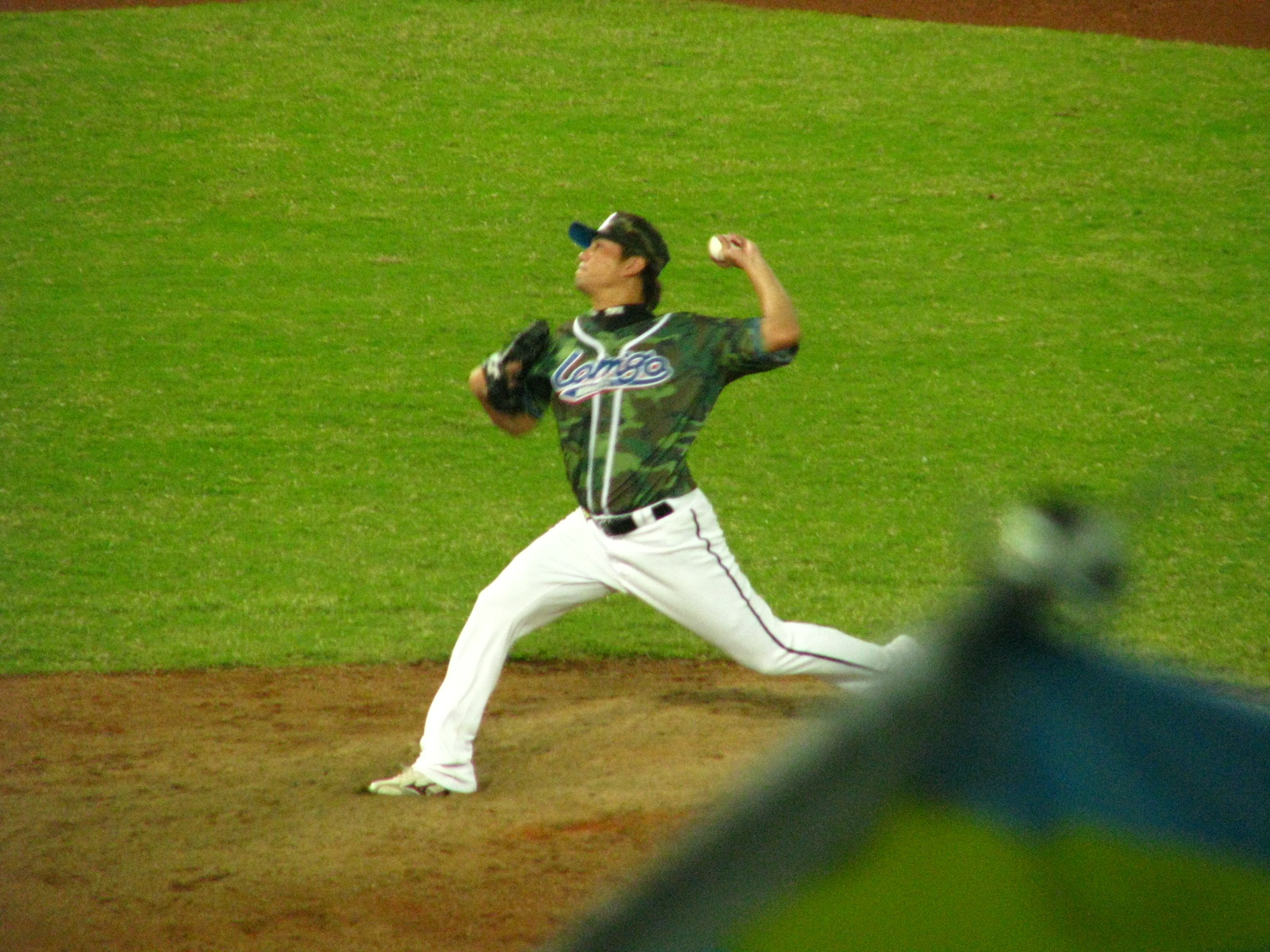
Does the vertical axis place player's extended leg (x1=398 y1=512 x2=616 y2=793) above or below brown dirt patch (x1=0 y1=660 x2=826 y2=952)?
above

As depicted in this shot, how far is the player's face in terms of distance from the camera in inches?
195

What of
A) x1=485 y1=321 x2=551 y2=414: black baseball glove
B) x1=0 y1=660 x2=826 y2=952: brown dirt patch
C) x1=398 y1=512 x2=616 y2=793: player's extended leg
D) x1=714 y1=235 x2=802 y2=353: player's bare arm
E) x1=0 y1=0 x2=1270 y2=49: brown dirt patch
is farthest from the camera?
x1=0 y1=0 x2=1270 y2=49: brown dirt patch

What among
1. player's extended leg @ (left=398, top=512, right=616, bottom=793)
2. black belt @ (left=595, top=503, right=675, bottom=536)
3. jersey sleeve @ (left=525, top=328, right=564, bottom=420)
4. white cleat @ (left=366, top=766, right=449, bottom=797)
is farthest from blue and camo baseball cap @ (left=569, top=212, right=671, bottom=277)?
white cleat @ (left=366, top=766, right=449, bottom=797)

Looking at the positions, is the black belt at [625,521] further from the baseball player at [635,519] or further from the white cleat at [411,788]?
the white cleat at [411,788]

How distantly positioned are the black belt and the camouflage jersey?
0.09 ft

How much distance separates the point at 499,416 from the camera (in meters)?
4.96

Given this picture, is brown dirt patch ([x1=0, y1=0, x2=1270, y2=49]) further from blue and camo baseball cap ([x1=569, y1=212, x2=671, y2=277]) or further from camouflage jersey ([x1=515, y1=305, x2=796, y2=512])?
camouflage jersey ([x1=515, y1=305, x2=796, y2=512])

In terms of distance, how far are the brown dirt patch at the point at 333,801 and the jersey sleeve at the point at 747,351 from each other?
1390mm

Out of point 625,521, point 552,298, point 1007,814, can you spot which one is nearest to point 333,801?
point 625,521

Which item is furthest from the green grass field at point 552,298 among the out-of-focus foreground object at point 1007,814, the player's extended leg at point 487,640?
the player's extended leg at point 487,640

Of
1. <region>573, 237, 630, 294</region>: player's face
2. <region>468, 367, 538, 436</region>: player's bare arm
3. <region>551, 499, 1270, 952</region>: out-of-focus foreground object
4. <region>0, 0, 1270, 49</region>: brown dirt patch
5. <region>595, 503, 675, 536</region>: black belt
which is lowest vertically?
<region>0, 0, 1270, 49</region>: brown dirt patch

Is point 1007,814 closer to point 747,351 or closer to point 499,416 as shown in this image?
point 747,351

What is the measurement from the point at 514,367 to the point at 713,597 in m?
1.03

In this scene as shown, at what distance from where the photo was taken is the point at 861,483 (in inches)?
364
